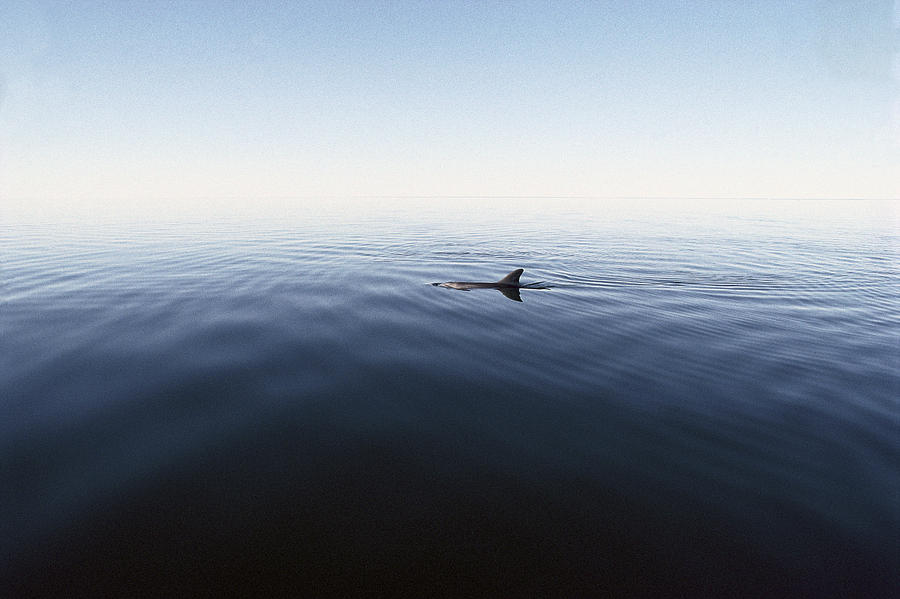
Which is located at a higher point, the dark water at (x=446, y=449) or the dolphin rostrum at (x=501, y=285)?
the dolphin rostrum at (x=501, y=285)

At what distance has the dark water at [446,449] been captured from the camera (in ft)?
17.4

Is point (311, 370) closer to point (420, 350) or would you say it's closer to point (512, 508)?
point (420, 350)

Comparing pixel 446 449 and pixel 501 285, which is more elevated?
pixel 501 285

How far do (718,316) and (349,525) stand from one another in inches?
695

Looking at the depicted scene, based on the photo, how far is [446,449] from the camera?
766cm

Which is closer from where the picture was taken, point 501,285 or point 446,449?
point 446,449

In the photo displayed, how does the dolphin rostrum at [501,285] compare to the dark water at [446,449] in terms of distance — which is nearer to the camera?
the dark water at [446,449]

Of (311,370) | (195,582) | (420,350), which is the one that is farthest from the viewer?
(420,350)

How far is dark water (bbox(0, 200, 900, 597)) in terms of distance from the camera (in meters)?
5.30

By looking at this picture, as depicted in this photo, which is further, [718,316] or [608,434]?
[718,316]

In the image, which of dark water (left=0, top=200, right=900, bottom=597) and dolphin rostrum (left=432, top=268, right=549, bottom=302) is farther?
dolphin rostrum (left=432, top=268, right=549, bottom=302)

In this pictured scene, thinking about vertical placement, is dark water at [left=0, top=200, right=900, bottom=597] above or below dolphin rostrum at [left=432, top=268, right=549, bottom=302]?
below

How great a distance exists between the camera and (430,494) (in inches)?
256

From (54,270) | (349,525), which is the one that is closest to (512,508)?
(349,525)
